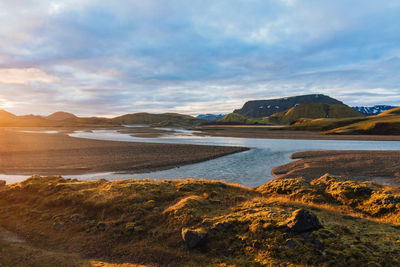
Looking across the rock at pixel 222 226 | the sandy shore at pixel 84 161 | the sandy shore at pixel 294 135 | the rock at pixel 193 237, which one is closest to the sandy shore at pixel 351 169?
the sandy shore at pixel 84 161

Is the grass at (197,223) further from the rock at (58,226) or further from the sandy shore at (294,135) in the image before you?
the sandy shore at (294,135)

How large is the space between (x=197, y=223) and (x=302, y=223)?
16.2 feet

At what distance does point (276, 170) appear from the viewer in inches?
1124

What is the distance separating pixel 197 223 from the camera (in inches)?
437

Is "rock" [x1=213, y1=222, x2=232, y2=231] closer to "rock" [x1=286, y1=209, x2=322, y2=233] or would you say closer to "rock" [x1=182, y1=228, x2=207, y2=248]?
"rock" [x1=182, y1=228, x2=207, y2=248]

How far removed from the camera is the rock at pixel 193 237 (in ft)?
31.5

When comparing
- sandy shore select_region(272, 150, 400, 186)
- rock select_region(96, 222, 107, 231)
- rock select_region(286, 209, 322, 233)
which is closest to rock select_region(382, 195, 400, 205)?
rock select_region(286, 209, 322, 233)

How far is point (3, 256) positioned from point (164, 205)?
7.61m

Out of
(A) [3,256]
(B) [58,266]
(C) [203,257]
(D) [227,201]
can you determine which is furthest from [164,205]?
(A) [3,256]

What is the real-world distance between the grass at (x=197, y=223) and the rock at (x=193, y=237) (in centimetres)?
25

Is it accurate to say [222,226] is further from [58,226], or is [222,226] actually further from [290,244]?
[58,226]

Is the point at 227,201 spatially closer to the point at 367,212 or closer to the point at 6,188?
the point at 367,212

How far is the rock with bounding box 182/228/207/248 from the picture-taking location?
31.5ft

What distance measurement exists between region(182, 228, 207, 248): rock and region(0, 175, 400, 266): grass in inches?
9.8
